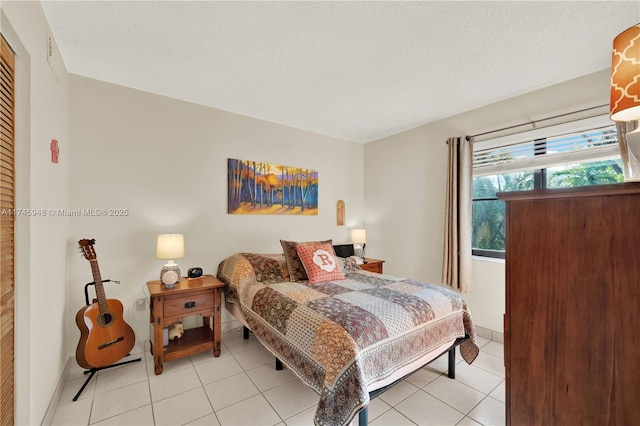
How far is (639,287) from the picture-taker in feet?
2.24

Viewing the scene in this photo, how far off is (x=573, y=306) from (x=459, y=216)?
93.6 inches

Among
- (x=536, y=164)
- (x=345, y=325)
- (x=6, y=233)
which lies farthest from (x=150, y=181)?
(x=536, y=164)

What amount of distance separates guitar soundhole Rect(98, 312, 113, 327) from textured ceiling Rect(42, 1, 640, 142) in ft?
6.63

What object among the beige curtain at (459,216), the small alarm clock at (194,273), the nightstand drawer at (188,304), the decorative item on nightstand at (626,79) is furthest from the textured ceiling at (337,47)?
the nightstand drawer at (188,304)

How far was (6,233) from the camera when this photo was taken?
1.30 meters

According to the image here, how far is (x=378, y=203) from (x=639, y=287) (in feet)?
11.5

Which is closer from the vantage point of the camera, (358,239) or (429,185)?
(429,185)

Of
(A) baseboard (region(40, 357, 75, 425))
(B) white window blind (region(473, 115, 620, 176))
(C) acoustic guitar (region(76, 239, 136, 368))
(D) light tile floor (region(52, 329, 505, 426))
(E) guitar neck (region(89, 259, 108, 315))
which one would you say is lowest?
(D) light tile floor (region(52, 329, 505, 426))

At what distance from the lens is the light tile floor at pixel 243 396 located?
174 cm

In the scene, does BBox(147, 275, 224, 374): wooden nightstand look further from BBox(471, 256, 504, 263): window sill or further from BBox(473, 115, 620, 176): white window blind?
BBox(473, 115, 620, 176): white window blind

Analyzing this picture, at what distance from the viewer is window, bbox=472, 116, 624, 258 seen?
230 centimetres

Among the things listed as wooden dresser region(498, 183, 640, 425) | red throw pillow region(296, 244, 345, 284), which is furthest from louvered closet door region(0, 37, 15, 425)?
wooden dresser region(498, 183, 640, 425)

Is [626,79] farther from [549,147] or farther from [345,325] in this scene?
[549,147]

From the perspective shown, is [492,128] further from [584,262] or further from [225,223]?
[225,223]
